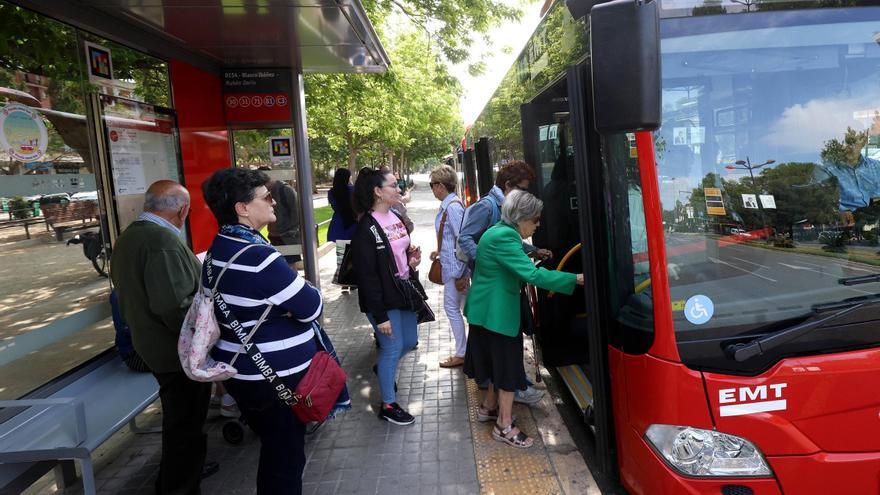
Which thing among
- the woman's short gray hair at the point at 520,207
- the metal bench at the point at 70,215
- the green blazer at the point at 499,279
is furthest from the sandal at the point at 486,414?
the metal bench at the point at 70,215

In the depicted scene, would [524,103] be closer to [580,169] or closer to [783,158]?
[580,169]

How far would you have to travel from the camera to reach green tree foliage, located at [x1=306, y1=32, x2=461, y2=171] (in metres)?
10.2

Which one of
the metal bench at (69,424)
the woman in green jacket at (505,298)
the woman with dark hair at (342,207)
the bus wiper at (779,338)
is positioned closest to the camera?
the bus wiper at (779,338)

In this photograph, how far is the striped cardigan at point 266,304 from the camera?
7.88 ft

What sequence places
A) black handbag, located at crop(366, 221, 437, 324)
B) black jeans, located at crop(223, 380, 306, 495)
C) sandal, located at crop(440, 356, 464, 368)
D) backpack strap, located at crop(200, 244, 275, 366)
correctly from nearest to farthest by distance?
1. backpack strap, located at crop(200, 244, 275, 366)
2. black jeans, located at crop(223, 380, 306, 495)
3. black handbag, located at crop(366, 221, 437, 324)
4. sandal, located at crop(440, 356, 464, 368)

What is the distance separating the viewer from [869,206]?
2309 mm

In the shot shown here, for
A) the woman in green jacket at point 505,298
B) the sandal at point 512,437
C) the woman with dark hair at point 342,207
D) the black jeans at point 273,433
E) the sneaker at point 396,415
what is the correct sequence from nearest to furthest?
1. the black jeans at point 273,433
2. the woman in green jacket at point 505,298
3. the sandal at point 512,437
4. the sneaker at point 396,415
5. the woman with dark hair at point 342,207

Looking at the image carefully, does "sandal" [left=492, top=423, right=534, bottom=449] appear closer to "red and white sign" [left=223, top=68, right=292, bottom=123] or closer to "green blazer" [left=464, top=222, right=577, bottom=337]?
"green blazer" [left=464, top=222, right=577, bottom=337]

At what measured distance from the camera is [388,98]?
1738 centimetres

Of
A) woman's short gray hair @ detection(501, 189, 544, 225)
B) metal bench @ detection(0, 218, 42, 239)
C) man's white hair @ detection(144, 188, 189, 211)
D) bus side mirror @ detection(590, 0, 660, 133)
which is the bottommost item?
woman's short gray hair @ detection(501, 189, 544, 225)

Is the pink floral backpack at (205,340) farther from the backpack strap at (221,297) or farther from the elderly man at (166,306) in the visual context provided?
the elderly man at (166,306)

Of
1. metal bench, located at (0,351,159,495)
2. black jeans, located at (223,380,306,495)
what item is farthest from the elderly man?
black jeans, located at (223,380,306,495)

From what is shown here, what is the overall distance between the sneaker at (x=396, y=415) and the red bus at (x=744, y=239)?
77.4 inches

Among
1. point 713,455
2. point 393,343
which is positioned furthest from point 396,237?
point 713,455
